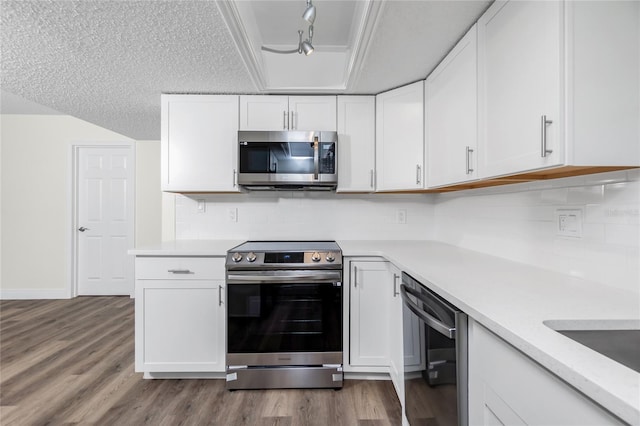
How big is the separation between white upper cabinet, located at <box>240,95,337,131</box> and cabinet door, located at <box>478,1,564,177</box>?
120 cm

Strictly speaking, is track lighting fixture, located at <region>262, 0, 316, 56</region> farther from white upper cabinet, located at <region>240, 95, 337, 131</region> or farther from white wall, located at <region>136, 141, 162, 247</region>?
white wall, located at <region>136, 141, 162, 247</region>

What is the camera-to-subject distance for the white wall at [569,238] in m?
1.06

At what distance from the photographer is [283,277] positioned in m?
2.00

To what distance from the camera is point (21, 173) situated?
160 inches

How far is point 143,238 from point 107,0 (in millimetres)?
3407

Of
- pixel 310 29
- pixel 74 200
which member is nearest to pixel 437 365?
pixel 310 29

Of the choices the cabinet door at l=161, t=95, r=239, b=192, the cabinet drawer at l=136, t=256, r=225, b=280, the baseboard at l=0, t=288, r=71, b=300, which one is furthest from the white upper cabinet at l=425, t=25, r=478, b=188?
the baseboard at l=0, t=288, r=71, b=300

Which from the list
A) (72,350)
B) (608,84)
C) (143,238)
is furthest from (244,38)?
(143,238)

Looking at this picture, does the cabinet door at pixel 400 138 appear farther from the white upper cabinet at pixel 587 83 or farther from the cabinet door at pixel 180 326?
the cabinet door at pixel 180 326

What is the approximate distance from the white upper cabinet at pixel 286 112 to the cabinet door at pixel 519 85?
120 centimetres

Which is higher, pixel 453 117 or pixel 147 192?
pixel 453 117

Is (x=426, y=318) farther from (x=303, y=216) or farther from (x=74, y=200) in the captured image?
(x=74, y=200)

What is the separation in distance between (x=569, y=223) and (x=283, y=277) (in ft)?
4.92

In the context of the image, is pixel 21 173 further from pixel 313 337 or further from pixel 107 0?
pixel 313 337
